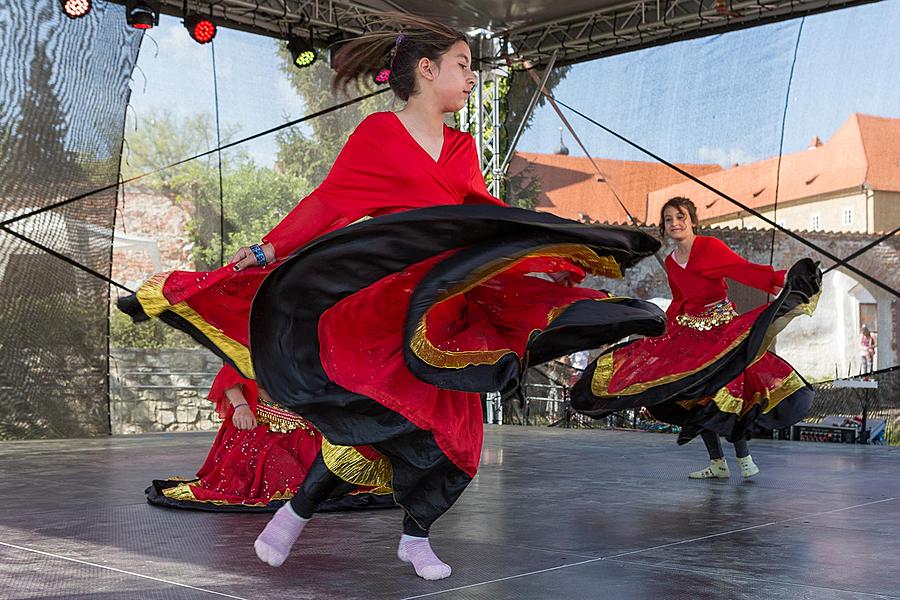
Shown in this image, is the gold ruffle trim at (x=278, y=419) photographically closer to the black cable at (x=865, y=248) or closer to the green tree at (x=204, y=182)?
the green tree at (x=204, y=182)

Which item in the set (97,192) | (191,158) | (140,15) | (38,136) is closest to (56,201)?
(97,192)

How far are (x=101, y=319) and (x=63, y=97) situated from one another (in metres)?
1.47

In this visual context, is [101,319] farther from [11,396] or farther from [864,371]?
[864,371]

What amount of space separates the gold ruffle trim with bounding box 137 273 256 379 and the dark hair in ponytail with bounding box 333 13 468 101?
2.33 feet

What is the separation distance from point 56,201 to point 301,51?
1.96m

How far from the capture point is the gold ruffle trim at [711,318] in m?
4.41

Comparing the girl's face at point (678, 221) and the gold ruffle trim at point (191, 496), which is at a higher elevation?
the girl's face at point (678, 221)

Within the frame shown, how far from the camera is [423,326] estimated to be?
7.28 feet

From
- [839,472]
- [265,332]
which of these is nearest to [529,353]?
[265,332]

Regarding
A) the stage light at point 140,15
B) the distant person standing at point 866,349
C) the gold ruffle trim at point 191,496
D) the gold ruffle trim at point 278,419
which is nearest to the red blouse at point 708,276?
the gold ruffle trim at point 278,419

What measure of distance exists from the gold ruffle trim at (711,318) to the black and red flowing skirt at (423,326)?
6.91ft

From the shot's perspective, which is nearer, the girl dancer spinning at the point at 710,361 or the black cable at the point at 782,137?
the girl dancer spinning at the point at 710,361

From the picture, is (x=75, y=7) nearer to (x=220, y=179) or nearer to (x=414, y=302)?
(x=220, y=179)

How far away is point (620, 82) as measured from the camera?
7.90 m
